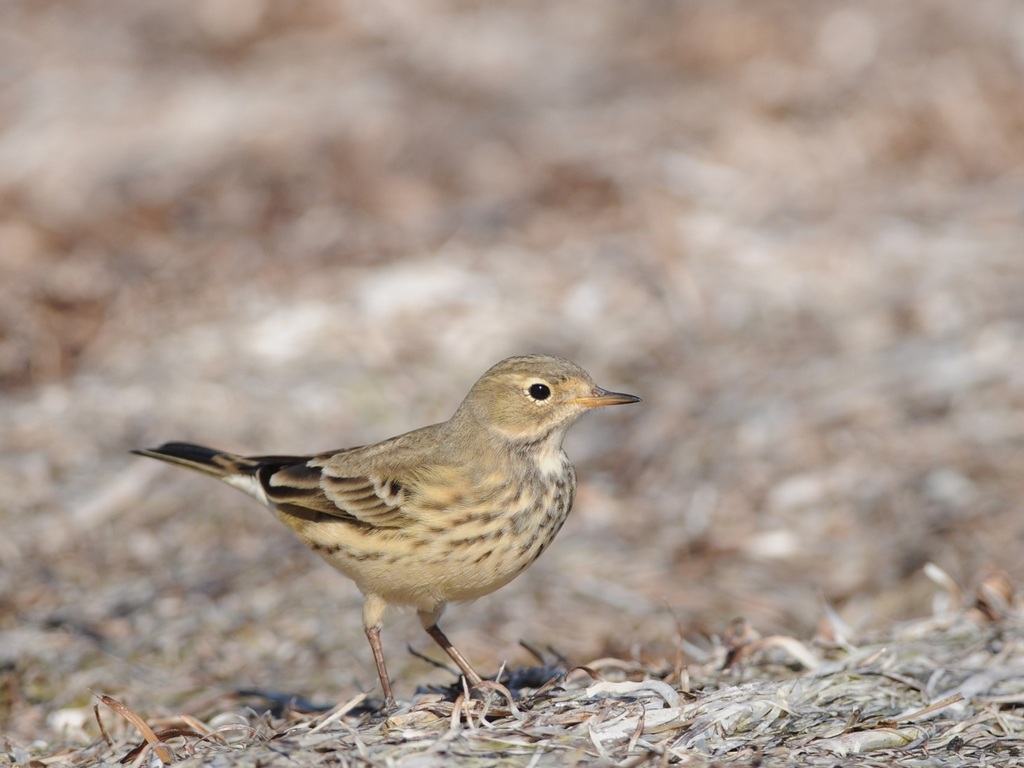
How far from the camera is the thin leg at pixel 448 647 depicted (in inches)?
199

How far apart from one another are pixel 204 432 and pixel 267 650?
2295 mm

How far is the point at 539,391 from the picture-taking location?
5566 millimetres

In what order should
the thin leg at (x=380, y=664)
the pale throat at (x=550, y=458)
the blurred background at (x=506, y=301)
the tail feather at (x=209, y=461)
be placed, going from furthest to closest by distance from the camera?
the blurred background at (x=506, y=301), the tail feather at (x=209, y=461), the pale throat at (x=550, y=458), the thin leg at (x=380, y=664)

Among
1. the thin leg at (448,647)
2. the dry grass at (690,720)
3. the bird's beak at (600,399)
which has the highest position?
the bird's beak at (600,399)

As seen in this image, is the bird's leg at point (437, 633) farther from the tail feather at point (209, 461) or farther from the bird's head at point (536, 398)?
the tail feather at point (209, 461)

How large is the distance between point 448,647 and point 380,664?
0.29 metres

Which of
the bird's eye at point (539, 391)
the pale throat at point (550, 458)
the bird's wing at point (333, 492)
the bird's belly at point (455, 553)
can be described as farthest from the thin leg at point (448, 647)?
the bird's eye at point (539, 391)

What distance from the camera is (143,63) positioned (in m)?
13.5

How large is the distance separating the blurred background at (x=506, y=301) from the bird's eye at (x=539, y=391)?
1.32 m

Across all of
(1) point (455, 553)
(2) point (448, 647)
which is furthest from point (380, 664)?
(1) point (455, 553)

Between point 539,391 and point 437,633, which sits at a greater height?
point 539,391

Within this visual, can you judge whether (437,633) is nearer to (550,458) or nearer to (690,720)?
(550,458)

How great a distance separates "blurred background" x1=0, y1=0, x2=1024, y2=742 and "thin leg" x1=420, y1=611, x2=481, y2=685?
2.86 ft

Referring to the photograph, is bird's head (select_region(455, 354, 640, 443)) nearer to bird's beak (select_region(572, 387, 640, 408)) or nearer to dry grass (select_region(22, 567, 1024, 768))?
bird's beak (select_region(572, 387, 640, 408))
